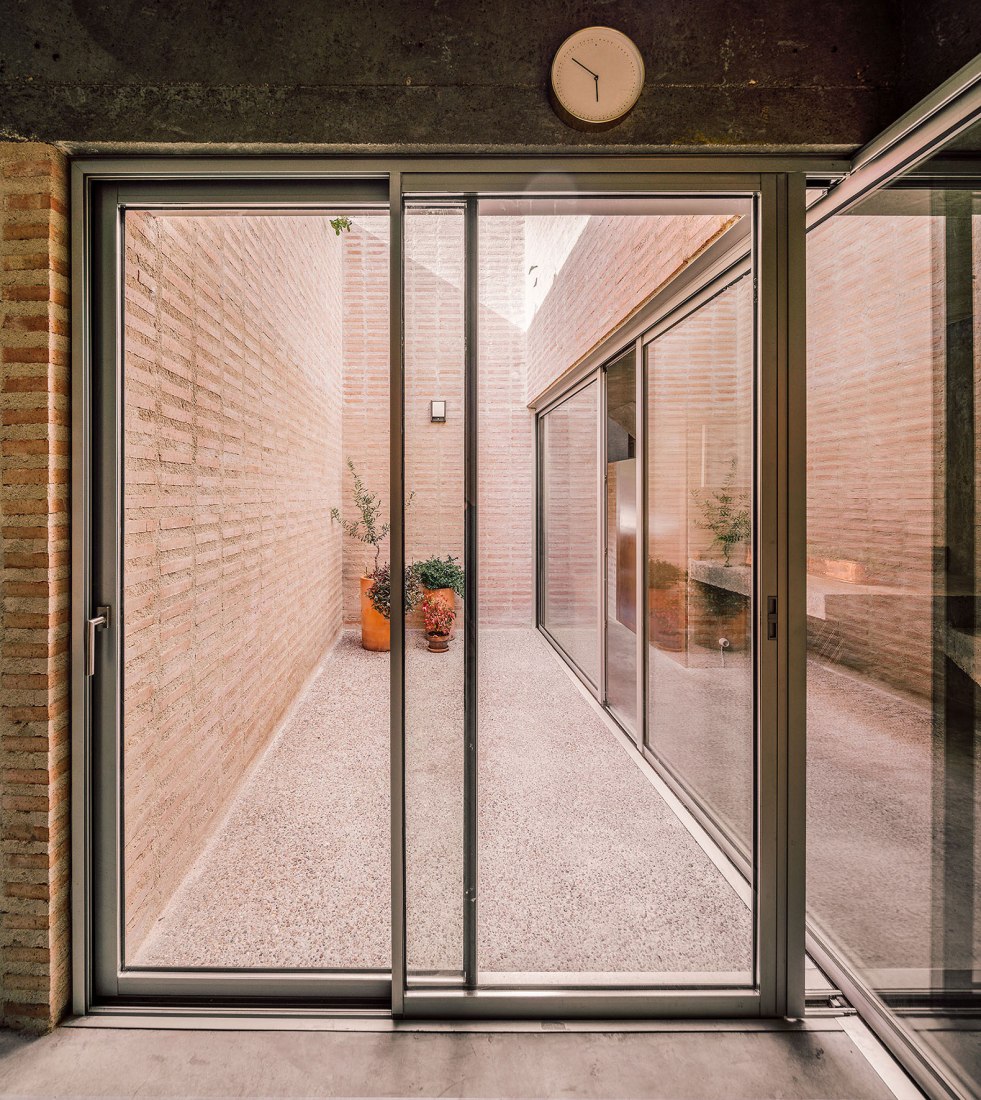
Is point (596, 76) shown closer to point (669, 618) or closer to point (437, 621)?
Result: point (437, 621)

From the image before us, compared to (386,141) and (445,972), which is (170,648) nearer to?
(445,972)

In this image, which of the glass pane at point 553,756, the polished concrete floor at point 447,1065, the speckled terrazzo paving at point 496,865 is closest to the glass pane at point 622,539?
the glass pane at point 553,756

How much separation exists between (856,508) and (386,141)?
1762mm

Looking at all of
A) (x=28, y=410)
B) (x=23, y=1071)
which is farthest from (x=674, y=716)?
(x=28, y=410)

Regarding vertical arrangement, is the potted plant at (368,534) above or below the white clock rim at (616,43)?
below

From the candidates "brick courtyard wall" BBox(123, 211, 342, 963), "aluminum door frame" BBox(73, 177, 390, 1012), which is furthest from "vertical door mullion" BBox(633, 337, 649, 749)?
"brick courtyard wall" BBox(123, 211, 342, 963)

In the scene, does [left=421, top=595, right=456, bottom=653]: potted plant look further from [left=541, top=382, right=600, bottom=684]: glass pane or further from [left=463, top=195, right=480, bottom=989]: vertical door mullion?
[left=541, top=382, right=600, bottom=684]: glass pane

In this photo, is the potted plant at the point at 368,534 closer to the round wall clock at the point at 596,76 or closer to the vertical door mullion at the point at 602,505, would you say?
the vertical door mullion at the point at 602,505

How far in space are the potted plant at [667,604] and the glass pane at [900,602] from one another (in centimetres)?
89

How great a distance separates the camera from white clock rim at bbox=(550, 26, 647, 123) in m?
1.59

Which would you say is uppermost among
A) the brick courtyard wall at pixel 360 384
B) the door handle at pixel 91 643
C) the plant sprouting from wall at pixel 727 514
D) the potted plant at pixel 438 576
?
the brick courtyard wall at pixel 360 384

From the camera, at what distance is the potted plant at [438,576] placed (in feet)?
5.88

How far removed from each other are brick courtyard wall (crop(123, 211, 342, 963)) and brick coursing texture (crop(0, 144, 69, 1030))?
0.77 ft

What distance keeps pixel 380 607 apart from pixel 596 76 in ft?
7.23
